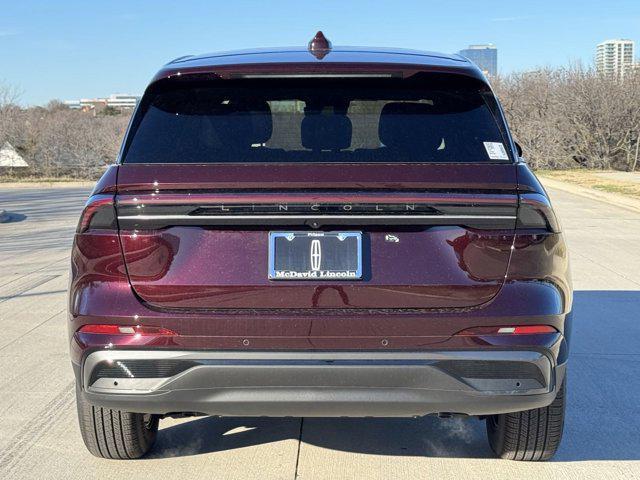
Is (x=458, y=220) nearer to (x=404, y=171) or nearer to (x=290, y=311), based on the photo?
(x=404, y=171)

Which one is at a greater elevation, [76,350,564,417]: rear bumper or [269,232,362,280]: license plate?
[269,232,362,280]: license plate

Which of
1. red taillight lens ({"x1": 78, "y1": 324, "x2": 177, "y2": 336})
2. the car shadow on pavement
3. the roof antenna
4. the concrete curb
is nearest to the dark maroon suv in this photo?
red taillight lens ({"x1": 78, "y1": 324, "x2": 177, "y2": 336})

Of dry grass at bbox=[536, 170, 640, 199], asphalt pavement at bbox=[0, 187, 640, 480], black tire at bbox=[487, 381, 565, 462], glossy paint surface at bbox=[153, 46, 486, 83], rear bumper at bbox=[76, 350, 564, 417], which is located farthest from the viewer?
dry grass at bbox=[536, 170, 640, 199]

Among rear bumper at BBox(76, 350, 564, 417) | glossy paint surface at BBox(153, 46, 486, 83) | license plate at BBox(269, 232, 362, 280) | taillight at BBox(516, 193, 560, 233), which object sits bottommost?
rear bumper at BBox(76, 350, 564, 417)

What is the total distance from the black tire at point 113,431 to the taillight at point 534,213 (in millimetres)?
1812

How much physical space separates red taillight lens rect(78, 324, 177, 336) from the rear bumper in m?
0.07

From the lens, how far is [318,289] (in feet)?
10.0

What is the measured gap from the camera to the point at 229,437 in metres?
4.19

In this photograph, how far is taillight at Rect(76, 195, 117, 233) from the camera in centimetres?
314

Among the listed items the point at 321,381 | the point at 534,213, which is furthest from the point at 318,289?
the point at 534,213

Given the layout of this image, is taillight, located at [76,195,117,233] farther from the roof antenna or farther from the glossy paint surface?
the roof antenna

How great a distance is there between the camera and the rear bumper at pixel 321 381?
10.0ft

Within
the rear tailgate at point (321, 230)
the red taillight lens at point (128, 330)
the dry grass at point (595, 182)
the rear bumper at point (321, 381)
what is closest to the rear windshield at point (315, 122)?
the rear tailgate at point (321, 230)

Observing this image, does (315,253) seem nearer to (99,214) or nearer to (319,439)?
(99,214)
